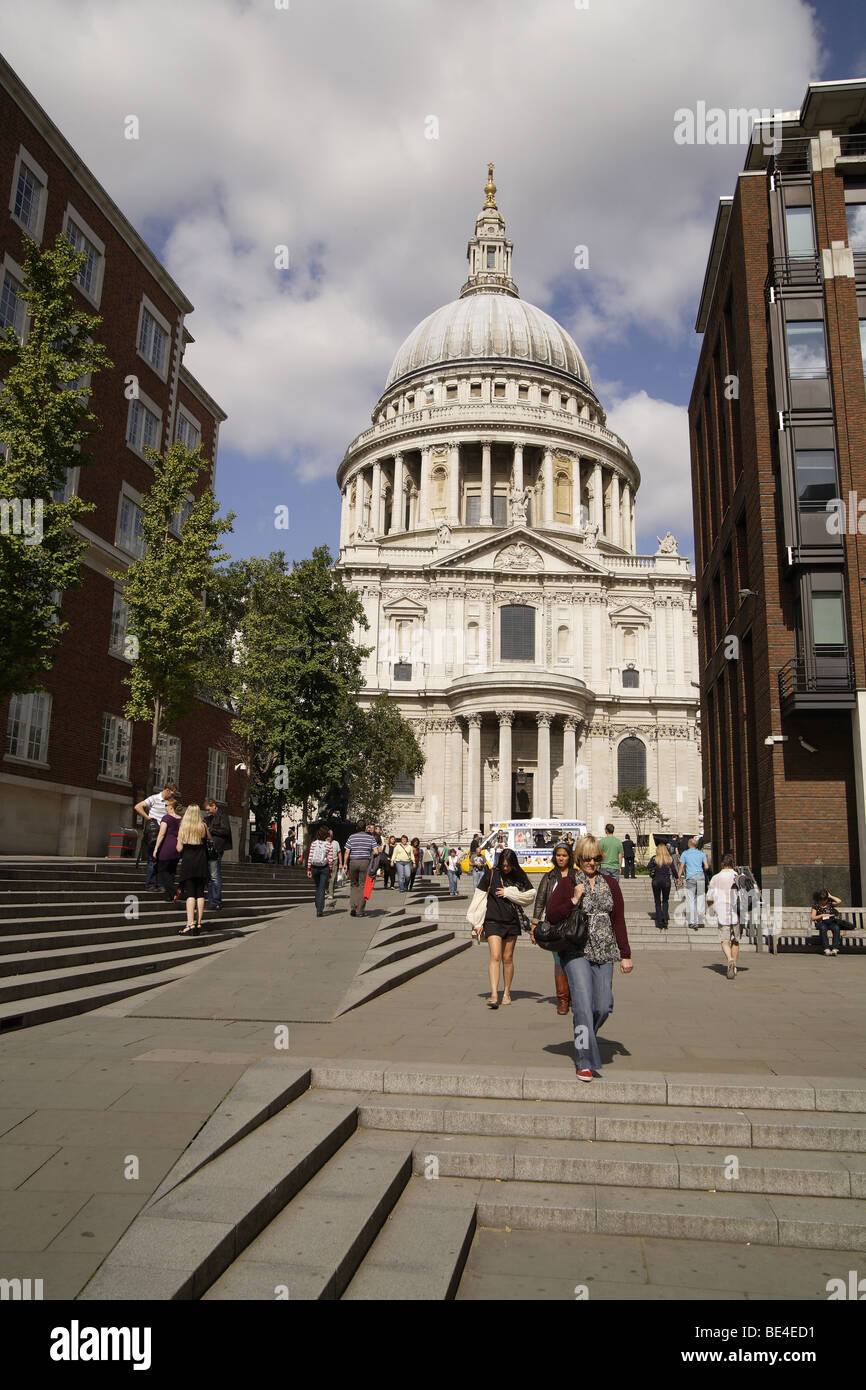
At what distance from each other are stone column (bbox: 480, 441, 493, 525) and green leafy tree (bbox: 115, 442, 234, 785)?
5775cm

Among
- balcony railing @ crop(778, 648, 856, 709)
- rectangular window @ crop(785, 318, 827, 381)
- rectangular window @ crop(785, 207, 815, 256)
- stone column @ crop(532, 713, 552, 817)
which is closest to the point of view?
balcony railing @ crop(778, 648, 856, 709)

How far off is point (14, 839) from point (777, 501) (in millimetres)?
19731

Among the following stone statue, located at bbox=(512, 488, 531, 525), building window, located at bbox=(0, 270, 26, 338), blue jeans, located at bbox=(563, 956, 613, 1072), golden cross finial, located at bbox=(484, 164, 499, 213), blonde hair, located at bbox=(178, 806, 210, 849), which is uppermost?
golden cross finial, located at bbox=(484, 164, 499, 213)

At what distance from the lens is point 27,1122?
6219 millimetres

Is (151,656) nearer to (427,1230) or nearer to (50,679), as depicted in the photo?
(50,679)

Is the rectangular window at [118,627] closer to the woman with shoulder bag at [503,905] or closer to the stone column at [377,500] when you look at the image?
the woman with shoulder bag at [503,905]

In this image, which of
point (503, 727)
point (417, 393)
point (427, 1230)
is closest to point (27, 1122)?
point (427, 1230)

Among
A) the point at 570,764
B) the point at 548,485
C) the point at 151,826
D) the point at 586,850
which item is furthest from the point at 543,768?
the point at 586,850

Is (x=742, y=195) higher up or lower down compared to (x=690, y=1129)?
higher up

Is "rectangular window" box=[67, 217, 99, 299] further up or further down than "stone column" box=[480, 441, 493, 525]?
further down

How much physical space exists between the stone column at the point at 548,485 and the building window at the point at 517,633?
14.9 m

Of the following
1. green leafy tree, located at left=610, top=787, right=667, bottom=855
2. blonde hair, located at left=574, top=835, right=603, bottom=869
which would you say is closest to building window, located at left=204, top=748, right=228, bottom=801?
blonde hair, located at left=574, top=835, right=603, bottom=869

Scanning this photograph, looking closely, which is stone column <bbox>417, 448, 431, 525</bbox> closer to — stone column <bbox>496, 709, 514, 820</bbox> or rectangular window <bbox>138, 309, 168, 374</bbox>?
stone column <bbox>496, 709, 514, 820</bbox>

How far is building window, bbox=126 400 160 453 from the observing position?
1092 inches
